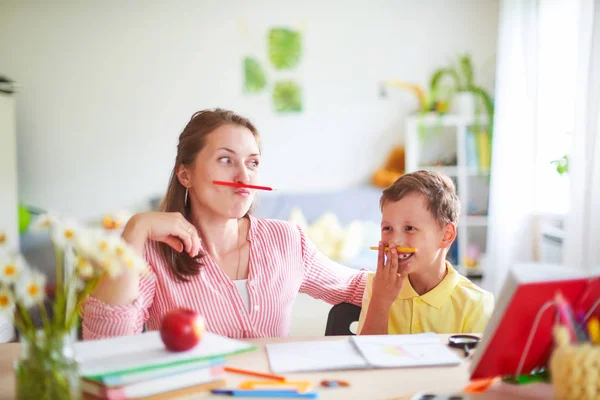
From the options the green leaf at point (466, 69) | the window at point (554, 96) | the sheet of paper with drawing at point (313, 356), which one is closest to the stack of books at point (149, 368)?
the sheet of paper with drawing at point (313, 356)

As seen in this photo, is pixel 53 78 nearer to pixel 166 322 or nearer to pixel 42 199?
pixel 42 199

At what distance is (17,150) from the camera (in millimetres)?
4430

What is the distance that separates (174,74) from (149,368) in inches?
148

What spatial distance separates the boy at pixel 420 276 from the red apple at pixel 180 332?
2.01ft

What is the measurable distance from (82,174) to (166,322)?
3.78 m

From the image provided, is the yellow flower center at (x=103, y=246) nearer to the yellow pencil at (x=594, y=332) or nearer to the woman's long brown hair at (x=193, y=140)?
the yellow pencil at (x=594, y=332)

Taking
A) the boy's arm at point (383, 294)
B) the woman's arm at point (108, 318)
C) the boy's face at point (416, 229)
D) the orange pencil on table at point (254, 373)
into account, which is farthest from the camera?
the boy's face at point (416, 229)

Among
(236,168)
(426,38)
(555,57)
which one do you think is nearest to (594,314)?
(236,168)

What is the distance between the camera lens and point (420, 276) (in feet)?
5.43

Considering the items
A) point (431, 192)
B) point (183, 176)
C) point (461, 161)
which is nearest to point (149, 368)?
point (183, 176)

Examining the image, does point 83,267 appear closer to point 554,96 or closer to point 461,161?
point 554,96

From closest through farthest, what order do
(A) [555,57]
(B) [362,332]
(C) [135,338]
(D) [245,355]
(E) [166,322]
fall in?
(E) [166,322]
(C) [135,338]
(D) [245,355]
(B) [362,332]
(A) [555,57]

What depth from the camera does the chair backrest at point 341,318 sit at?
1.58 m

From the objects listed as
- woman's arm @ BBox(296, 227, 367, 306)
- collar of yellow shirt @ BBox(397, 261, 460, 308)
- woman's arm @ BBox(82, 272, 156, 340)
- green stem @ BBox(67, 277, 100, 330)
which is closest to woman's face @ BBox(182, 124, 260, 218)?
woman's arm @ BBox(296, 227, 367, 306)
